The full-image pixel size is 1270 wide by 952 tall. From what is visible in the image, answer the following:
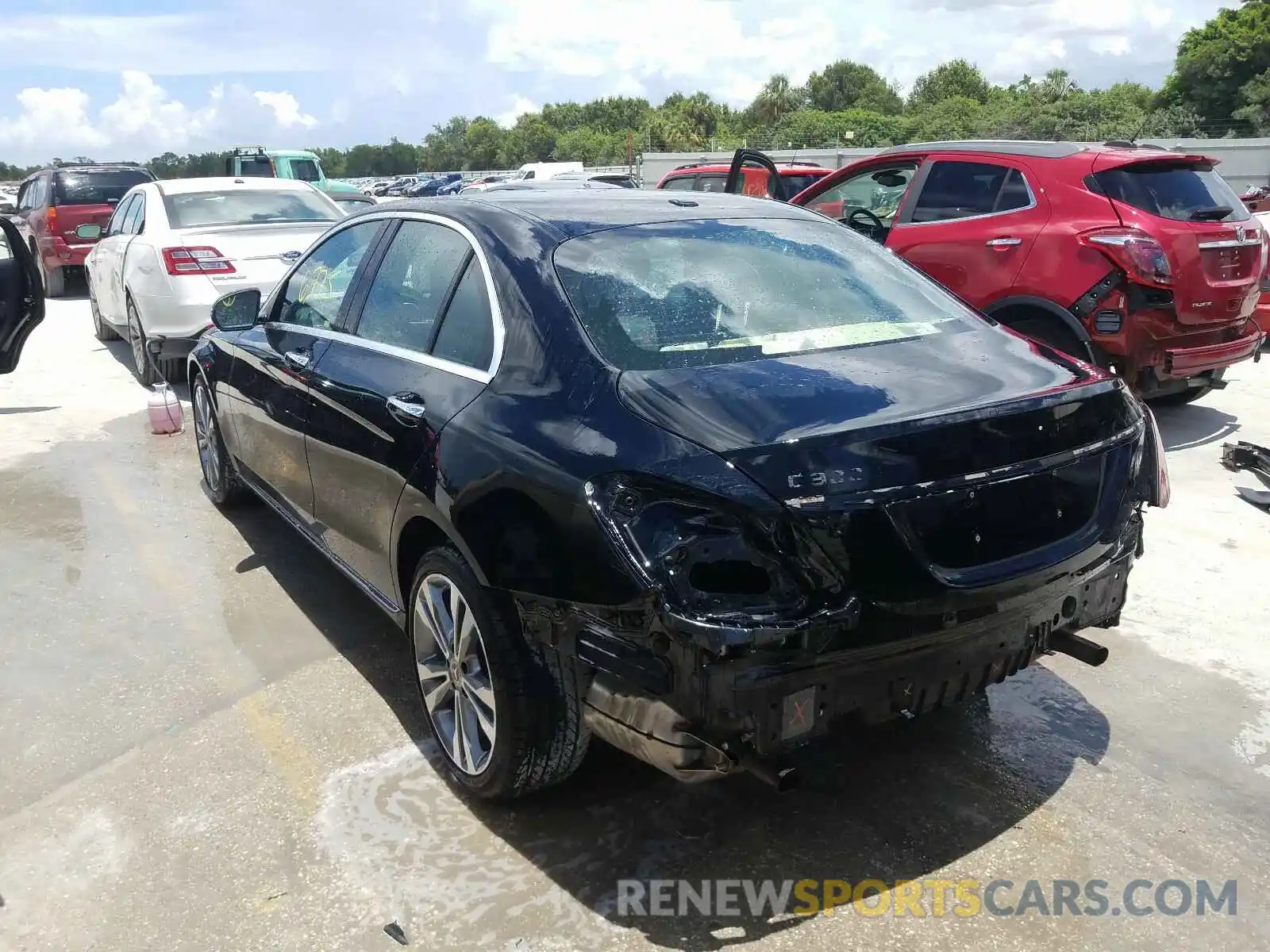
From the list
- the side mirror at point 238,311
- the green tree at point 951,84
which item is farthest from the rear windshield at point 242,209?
the green tree at point 951,84

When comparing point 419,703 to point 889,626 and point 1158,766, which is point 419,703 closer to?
point 889,626

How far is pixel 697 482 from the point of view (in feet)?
7.55

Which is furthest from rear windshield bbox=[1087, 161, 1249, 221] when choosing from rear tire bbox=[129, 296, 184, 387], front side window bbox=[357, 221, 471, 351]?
rear tire bbox=[129, 296, 184, 387]

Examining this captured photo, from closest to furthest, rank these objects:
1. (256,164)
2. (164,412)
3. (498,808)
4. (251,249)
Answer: (498,808), (164,412), (251,249), (256,164)

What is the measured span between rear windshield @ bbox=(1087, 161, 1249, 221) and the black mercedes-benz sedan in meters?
3.25

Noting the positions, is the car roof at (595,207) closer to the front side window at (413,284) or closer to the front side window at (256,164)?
the front side window at (413,284)

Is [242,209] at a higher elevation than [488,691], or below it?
higher

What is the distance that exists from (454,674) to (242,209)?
6.63 m

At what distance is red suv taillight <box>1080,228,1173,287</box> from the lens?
592cm

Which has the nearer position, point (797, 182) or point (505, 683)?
point (505, 683)

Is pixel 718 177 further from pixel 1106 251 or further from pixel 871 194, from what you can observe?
pixel 1106 251

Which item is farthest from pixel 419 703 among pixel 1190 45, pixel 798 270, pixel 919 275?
pixel 1190 45

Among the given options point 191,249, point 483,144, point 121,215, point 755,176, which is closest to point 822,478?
point 191,249

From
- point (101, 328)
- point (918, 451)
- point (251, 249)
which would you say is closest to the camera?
point (918, 451)
